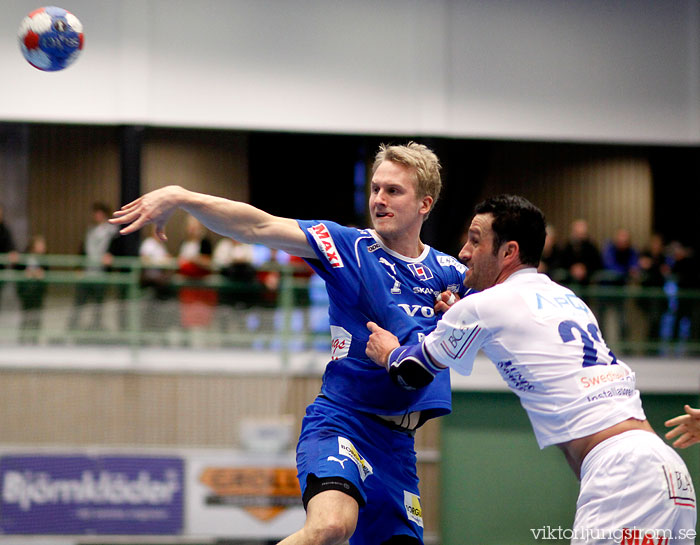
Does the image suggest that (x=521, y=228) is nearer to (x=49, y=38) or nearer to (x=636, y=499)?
(x=636, y=499)

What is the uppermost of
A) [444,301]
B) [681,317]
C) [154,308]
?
[444,301]

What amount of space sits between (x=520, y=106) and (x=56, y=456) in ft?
33.6

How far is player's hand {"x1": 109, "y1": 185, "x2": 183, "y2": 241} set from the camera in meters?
4.45

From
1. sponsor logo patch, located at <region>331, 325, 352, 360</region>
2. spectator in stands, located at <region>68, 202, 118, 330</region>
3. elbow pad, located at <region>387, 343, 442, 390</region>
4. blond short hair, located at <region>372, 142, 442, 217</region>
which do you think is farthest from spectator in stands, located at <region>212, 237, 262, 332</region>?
elbow pad, located at <region>387, 343, 442, 390</region>

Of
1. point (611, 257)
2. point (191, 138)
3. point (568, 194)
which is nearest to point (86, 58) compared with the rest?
point (191, 138)

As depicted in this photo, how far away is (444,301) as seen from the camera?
Answer: 5.16 meters

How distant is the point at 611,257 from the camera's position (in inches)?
589

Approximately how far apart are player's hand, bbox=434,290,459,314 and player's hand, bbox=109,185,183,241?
1675mm

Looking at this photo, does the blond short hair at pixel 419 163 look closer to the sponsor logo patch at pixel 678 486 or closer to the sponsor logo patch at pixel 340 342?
the sponsor logo patch at pixel 340 342

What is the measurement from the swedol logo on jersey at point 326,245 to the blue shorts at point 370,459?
2.76 ft

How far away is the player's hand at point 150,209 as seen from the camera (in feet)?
14.6

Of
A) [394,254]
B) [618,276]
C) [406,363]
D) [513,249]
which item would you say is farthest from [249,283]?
[513,249]

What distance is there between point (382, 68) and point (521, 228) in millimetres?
11970

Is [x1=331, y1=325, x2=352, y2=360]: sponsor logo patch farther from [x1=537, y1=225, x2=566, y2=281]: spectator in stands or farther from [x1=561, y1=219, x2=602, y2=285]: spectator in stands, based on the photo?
[x1=561, y1=219, x2=602, y2=285]: spectator in stands
